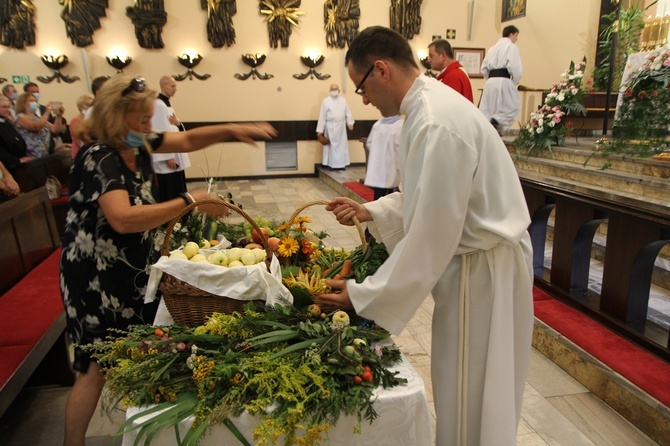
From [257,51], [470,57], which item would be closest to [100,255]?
[257,51]

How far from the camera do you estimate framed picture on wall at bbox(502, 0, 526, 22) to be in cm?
1015

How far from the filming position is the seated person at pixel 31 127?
629 centimetres

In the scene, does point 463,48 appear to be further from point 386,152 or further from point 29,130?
point 29,130

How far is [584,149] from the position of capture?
5617mm

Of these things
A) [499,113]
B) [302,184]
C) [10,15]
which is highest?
[10,15]

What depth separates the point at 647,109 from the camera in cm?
455

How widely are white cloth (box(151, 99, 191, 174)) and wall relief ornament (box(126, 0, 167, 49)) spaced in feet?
16.0

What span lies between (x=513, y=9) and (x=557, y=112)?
19.7 feet

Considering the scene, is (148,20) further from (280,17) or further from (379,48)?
(379,48)

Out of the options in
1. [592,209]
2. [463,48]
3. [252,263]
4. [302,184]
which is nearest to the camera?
[252,263]

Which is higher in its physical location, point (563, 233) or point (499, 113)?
point (499, 113)

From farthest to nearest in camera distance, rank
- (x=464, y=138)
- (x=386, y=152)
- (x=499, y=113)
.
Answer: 1. (x=499, y=113)
2. (x=386, y=152)
3. (x=464, y=138)

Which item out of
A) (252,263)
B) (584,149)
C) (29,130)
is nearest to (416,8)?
(584,149)

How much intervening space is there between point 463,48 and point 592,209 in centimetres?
893
